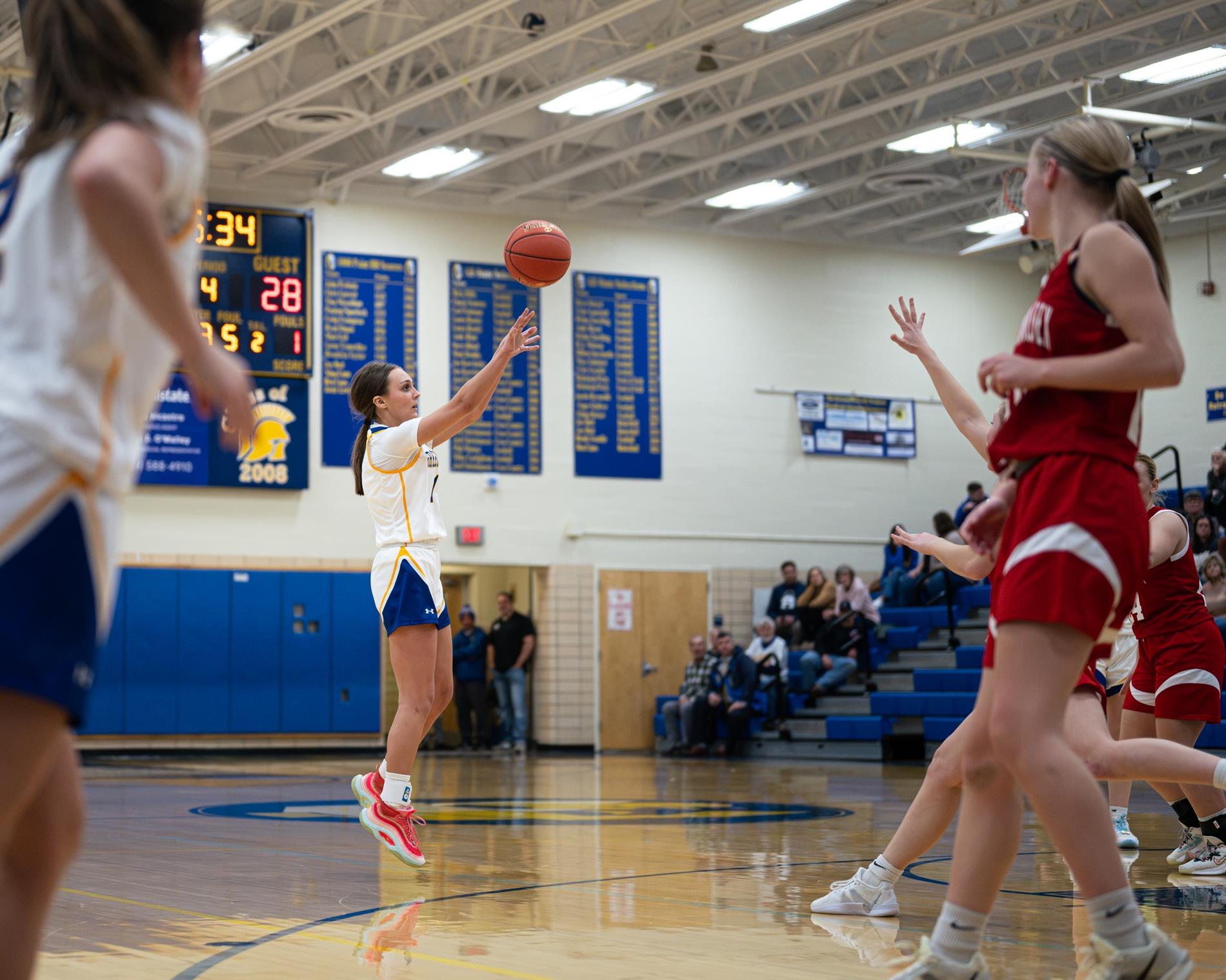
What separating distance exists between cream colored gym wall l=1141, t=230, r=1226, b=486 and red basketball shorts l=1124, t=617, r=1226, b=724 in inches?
586

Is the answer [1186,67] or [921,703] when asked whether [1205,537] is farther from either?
[1186,67]

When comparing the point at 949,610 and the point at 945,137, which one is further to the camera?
the point at 945,137

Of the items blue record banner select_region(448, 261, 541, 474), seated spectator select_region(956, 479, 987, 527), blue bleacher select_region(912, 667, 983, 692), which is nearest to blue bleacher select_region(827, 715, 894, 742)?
blue bleacher select_region(912, 667, 983, 692)

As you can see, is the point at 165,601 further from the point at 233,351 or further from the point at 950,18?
the point at 950,18

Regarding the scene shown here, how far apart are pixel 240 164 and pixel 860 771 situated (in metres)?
9.90

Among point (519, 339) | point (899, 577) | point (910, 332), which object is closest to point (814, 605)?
point (899, 577)

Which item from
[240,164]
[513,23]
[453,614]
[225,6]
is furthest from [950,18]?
[453,614]

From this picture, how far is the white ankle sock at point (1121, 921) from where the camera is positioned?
8.77 feet

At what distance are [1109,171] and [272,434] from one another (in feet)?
49.4

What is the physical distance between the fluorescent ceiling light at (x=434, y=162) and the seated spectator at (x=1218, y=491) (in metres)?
8.71

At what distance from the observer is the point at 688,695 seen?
1733 centimetres

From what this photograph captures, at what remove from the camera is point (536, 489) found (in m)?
18.6

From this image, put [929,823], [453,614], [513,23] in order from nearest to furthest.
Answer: [929,823] < [513,23] < [453,614]

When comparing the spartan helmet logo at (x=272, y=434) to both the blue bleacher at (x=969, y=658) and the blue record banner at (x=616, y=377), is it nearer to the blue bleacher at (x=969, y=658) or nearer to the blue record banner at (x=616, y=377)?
the blue record banner at (x=616, y=377)
